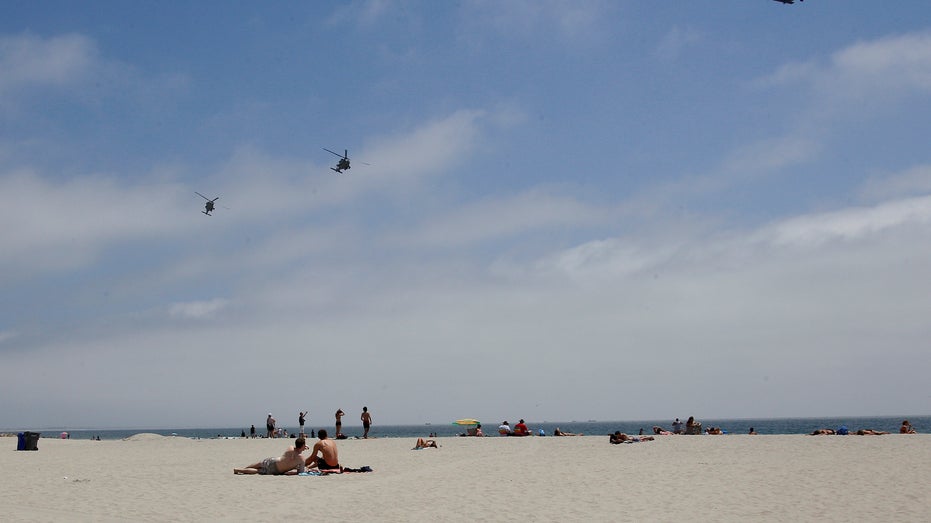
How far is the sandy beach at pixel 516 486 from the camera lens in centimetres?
1188

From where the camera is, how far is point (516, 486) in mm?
15266

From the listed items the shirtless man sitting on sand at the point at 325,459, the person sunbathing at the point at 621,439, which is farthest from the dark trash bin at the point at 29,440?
the person sunbathing at the point at 621,439

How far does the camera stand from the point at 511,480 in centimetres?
1633

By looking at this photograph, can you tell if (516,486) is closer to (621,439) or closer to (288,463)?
(288,463)

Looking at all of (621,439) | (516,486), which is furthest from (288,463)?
(621,439)

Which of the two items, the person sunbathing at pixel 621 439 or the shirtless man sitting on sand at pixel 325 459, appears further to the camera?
the person sunbathing at pixel 621 439

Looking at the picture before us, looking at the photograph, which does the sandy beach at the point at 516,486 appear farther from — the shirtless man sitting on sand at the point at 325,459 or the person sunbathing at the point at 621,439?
the person sunbathing at the point at 621,439

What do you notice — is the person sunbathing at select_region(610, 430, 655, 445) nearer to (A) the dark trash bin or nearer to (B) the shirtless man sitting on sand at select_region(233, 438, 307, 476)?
(B) the shirtless man sitting on sand at select_region(233, 438, 307, 476)

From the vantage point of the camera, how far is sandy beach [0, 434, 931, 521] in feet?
39.0

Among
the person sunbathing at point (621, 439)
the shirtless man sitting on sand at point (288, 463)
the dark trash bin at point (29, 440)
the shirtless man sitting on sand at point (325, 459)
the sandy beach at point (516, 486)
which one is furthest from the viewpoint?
the dark trash bin at point (29, 440)

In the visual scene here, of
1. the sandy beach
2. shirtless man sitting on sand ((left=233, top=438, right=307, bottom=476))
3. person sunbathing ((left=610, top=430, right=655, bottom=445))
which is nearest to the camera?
the sandy beach

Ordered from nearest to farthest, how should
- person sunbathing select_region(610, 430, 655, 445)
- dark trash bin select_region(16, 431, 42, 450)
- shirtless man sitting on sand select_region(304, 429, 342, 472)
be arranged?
shirtless man sitting on sand select_region(304, 429, 342, 472)
person sunbathing select_region(610, 430, 655, 445)
dark trash bin select_region(16, 431, 42, 450)

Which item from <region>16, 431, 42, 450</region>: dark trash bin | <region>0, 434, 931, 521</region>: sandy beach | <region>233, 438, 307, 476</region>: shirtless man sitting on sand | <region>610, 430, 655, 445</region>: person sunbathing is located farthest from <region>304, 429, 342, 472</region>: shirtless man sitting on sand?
<region>16, 431, 42, 450</region>: dark trash bin

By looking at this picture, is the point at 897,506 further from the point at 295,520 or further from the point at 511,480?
the point at 295,520
